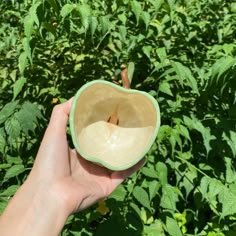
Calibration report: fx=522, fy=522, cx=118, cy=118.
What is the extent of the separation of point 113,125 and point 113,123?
0.4 inches

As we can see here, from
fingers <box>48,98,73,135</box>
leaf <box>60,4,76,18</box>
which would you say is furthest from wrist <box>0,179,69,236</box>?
leaf <box>60,4,76,18</box>

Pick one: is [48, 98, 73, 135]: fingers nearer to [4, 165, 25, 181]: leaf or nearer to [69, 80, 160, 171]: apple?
[69, 80, 160, 171]: apple

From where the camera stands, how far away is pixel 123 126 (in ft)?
6.28

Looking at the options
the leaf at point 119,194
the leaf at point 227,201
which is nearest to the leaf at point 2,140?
the leaf at point 119,194

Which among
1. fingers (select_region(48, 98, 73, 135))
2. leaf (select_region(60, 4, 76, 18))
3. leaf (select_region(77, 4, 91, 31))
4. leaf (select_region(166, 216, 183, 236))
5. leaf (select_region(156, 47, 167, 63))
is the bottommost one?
leaf (select_region(166, 216, 183, 236))

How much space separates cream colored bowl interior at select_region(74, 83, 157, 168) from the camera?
1.77 meters

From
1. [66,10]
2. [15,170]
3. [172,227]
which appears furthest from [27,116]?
[172,227]

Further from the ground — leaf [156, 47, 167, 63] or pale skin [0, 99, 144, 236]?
leaf [156, 47, 167, 63]

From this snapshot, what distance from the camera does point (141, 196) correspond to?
6.40 ft

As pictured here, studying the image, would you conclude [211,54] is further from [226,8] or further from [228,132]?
[226,8]

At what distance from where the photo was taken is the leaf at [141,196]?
193 cm

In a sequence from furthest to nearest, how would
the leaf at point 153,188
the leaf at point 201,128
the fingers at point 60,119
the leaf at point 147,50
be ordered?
the leaf at point 147,50 < the leaf at point 201,128 < the leaf at point 153,188 < the fingers at point 60,119

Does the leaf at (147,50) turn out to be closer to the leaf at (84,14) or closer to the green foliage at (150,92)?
the green foliage at (150,92)

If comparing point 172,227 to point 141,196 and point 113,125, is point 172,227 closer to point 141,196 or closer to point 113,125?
point 141,196
